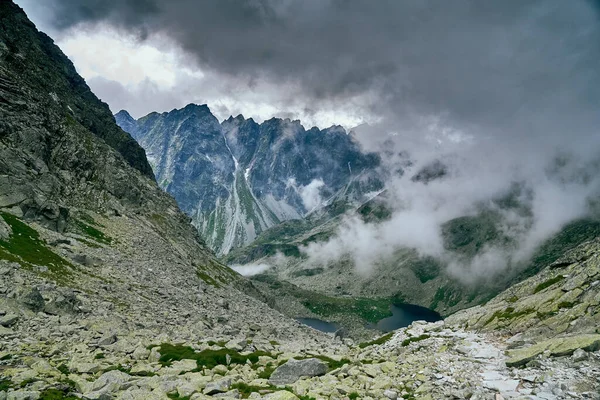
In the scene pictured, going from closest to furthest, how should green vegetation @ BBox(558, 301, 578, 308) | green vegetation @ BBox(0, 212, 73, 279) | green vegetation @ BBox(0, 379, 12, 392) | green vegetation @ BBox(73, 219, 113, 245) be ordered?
green vegetation @ BBox(0, 379, 12, 392)
green vegetation @ BBox(558, 301, 578, 308)
green vegetation @ BBox(0, 212, 73, 279)
green vegetation @ BBox(73, 219, 113, 245)

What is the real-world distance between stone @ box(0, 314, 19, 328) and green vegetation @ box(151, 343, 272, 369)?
12.0 meters

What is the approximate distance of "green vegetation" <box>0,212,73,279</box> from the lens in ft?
158

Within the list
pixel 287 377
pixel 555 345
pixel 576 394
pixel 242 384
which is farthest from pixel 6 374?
pixel 555 345

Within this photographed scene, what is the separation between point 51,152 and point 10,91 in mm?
18655

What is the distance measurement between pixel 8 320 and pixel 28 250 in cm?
3009

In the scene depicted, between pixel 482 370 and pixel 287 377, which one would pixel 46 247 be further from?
pixel 482 370

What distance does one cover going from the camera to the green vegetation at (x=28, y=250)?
4828 centimetres

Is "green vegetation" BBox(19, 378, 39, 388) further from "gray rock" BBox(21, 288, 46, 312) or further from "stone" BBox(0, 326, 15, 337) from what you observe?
"gray rock" BBox(21, 288, 46, 312)

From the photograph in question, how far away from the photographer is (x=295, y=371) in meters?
25.3

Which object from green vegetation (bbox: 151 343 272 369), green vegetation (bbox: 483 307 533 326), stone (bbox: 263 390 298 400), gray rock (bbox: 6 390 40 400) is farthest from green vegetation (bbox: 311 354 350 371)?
green vegetation (bbox: 483 307 533 326)

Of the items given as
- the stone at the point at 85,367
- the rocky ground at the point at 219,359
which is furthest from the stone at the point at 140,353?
the stone at the point at 85,367

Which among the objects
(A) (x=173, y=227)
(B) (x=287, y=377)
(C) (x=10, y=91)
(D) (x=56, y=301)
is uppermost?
(C) (x=10, y=91)

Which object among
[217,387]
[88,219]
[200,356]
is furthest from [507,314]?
[88,219]

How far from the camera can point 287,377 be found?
2448 centimetres
